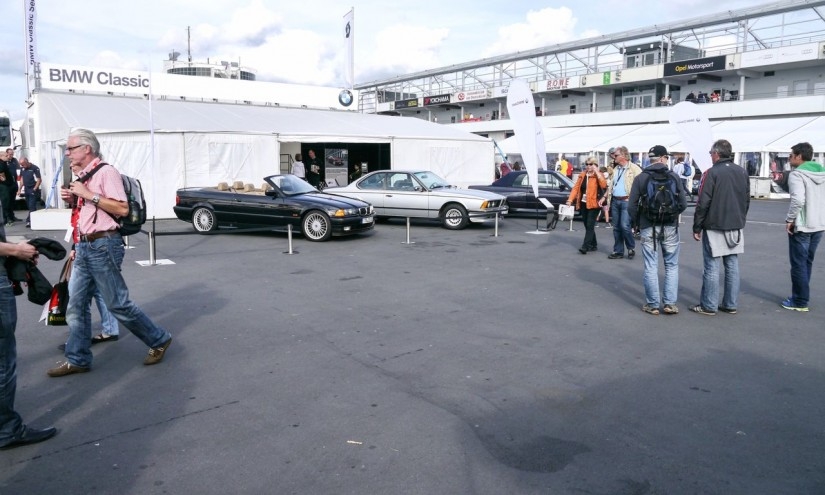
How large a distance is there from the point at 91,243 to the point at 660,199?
5716 mm

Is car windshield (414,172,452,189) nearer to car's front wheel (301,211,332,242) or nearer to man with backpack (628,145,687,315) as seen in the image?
car's front wheel (301,211,332,242)

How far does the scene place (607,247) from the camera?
12617 millimetres

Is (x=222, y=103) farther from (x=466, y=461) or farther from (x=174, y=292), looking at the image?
(x=466, y=461)

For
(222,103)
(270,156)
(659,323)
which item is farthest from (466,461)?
(222,103)

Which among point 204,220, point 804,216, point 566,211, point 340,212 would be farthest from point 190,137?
point 804,216

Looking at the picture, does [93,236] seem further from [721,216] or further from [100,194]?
[721,216]

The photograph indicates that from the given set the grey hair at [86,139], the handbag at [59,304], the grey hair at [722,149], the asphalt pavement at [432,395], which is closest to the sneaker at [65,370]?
the asphalt pavement at [432,395]

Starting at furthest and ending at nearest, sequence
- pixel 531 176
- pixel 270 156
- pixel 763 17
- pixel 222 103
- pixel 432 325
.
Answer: pixel 763 17 → pixel 222 103 → pixel 270 156 → pixel 531 176 → pixel 432 325

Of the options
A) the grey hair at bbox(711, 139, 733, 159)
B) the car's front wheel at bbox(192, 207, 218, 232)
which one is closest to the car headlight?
the car's front wheel at bbox(192, 207, 218, 232)

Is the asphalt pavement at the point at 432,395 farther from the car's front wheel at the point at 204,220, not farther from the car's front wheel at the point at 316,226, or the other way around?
the car's front wheel at the point at 204,220

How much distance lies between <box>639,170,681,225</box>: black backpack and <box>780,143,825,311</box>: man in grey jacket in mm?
1278

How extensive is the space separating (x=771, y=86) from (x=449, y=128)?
98.0 feet

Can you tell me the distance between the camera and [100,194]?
16.0 ft

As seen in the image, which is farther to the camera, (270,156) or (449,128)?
(449,128)
